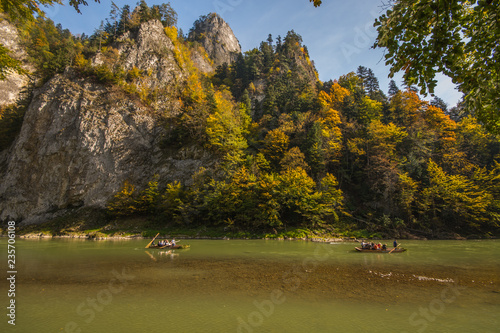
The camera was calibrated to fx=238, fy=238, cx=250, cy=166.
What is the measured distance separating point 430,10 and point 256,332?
7995 millimetres

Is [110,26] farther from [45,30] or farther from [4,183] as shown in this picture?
[4,183]

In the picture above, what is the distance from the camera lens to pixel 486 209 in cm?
3044

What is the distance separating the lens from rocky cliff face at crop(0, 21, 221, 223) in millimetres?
37938

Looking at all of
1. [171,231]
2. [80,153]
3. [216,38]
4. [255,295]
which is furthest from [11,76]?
[255,295]

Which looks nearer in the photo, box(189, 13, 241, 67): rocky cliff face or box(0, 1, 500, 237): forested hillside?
box(0, 1, 500, 237): forested hillside

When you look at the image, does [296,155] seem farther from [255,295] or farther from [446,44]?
[446,44]

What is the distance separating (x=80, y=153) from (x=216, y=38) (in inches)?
2851

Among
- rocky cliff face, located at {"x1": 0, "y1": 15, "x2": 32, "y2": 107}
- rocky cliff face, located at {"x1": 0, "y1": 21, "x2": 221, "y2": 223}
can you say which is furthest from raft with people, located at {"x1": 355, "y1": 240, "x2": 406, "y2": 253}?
rocky cliff face, located at {"x1": 0, "y1": 15, "x2": 32, "y2": 107}

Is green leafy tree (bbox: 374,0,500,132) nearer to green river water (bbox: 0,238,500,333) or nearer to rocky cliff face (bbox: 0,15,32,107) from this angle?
green river water (bbox: 0,238,500,333)

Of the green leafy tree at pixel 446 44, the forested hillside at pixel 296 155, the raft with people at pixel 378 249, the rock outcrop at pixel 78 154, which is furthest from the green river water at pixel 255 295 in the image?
the rock outcrop at pixel 78 154

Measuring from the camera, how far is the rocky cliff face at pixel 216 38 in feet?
292

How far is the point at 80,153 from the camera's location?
39438 mm

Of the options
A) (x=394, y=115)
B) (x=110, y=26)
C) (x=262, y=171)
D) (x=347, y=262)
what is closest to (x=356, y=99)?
(x=394, y=115)

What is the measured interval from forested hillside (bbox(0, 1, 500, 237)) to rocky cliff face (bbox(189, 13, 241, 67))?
111ft
